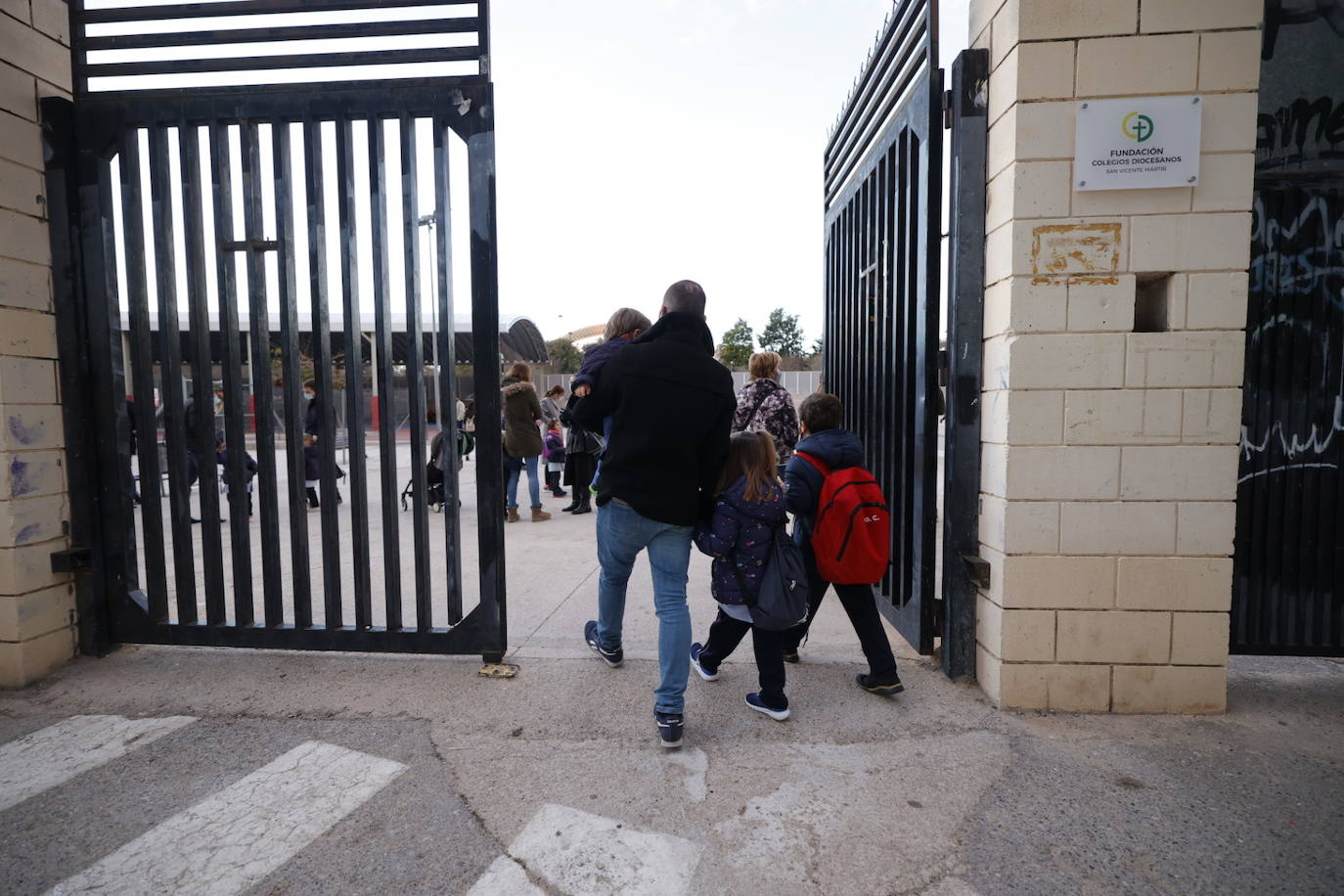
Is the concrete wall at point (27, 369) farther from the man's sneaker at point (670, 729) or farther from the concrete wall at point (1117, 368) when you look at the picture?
the concrete wall at point (1117, 368)

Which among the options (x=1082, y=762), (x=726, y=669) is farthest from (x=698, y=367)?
(x=1082, y=762)

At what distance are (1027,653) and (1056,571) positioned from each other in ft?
1.29

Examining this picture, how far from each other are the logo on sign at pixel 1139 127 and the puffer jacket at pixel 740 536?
2.11 metres

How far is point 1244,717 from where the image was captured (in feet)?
10.6

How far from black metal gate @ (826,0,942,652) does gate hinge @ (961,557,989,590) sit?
0.23 m

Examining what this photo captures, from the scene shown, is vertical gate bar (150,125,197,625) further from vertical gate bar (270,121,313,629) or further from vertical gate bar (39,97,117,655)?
vertical gate bar (270,121,313,629)

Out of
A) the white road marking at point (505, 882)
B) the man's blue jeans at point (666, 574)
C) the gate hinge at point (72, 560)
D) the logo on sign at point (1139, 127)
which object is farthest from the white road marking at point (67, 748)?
the logo on sign at point (1139, 127)

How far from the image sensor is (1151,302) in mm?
3297

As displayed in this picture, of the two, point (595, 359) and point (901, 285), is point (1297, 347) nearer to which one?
point (901, 285)

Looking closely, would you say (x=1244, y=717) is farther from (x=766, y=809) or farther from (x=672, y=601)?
(x=672, y=601)

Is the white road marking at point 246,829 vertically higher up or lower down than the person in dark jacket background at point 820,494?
lower down

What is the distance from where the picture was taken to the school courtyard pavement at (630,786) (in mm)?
2254

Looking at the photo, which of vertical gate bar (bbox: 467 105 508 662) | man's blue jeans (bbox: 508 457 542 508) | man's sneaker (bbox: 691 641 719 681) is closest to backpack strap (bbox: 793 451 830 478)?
man's sneaker (bbox: 691 641 719 681)

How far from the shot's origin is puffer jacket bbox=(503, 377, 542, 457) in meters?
8.16
